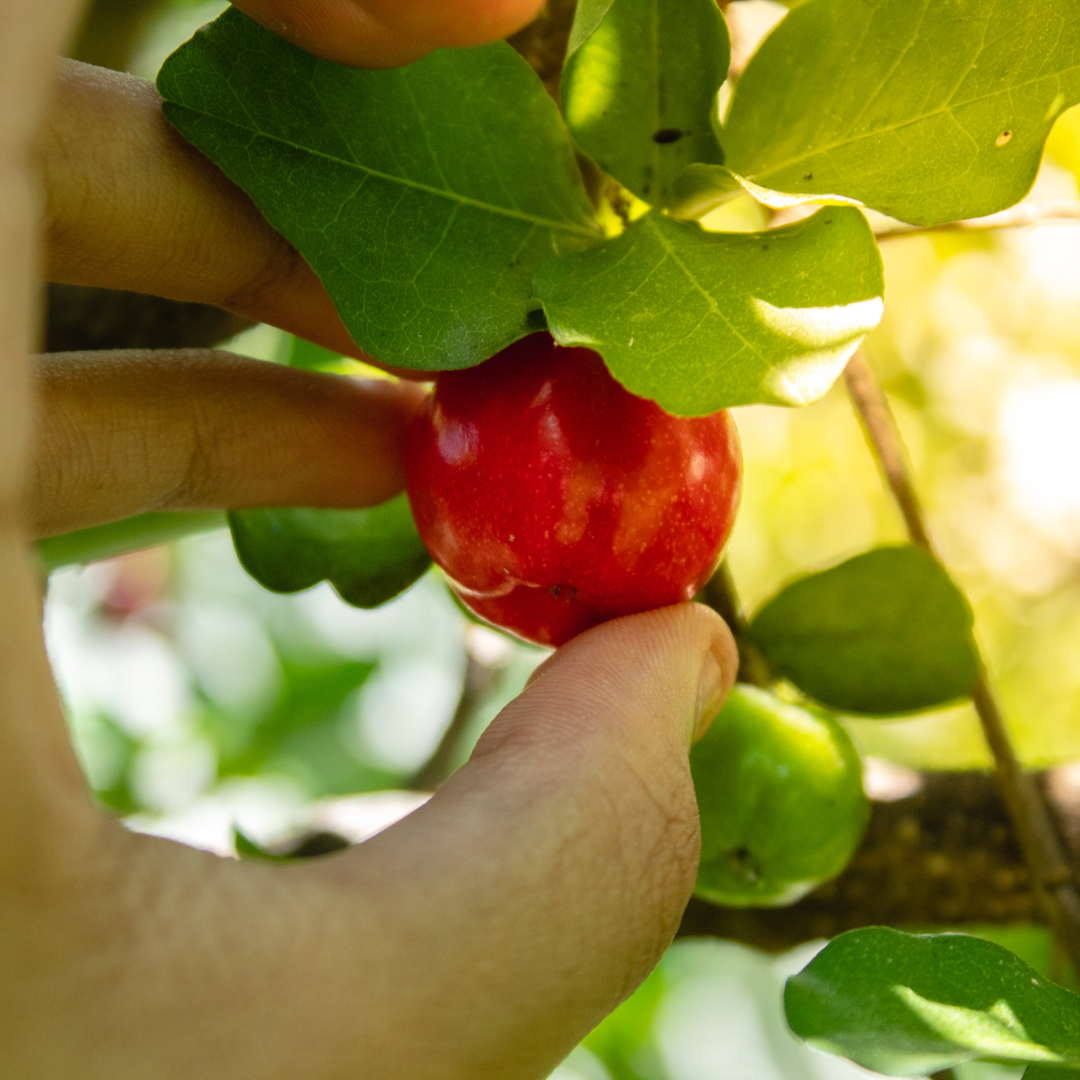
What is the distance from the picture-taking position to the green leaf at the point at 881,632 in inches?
36.0

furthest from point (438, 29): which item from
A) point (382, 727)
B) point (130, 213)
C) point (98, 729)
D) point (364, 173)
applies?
point (98, 729)

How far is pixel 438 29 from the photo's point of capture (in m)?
0.53

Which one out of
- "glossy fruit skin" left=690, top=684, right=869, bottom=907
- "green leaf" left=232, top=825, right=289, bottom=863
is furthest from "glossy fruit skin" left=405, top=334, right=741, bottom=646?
"green leaf" left=232, top=825, right=289, bottom=863

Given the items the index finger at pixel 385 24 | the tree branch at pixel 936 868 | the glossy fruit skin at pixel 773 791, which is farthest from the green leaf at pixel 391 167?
the tree branch at pixel 936 868

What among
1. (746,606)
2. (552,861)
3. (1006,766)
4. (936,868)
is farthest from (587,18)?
(746,606)

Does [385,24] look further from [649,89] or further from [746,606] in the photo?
[746,606]

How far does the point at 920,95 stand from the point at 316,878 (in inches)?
21.1

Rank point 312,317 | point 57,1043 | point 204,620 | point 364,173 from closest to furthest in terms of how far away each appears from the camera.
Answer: point 57,1043, point 364,173, point 312,317, point 204,620

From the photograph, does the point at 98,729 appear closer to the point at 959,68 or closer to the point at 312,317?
the point at 312,317

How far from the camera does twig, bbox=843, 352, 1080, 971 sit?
0.86m

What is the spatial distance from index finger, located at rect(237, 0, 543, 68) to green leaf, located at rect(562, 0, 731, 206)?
88 millimetres

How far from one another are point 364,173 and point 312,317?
0.63 ft

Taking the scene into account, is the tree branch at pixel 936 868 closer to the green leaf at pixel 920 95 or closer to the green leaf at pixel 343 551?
the green leaf at pixel 343 551

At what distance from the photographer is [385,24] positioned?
0.55 m
